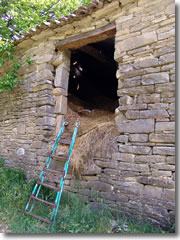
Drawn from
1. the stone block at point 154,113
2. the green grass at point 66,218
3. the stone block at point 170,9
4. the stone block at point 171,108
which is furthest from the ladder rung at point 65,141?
the stone block at point 170,9

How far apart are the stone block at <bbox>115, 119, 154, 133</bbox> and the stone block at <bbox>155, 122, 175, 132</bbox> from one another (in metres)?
0.06

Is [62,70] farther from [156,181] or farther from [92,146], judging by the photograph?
[156,181]

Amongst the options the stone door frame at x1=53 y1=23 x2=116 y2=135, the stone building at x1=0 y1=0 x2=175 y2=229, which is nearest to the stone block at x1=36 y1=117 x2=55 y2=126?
the stone building at x1=0 y1=0 x2=175 y2=229

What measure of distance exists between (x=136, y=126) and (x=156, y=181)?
2.44ft

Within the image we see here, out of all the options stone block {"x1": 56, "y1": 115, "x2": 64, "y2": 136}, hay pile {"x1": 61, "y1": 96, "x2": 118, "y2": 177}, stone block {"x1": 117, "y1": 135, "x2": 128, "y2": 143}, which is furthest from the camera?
stone block {"x1": 56, "y1": 115, "x2": 64, "y2": 136}

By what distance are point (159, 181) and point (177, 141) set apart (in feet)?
1.76

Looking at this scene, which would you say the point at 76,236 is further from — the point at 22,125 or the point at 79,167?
the point at 22,125

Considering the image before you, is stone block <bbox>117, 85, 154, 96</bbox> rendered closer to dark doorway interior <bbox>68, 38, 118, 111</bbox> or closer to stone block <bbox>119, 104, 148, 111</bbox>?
stone block <bbox>119, 104, 148, 111</bbox>

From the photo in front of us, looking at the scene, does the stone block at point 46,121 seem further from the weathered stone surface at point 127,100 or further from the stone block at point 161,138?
the stone block at point 161,138

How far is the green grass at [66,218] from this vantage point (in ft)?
7.28

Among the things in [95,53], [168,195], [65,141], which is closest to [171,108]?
[168,195]

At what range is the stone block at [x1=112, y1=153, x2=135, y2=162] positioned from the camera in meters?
2.51

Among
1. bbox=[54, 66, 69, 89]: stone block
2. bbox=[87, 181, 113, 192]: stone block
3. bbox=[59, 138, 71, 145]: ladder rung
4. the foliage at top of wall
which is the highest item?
the foliage at top of wall

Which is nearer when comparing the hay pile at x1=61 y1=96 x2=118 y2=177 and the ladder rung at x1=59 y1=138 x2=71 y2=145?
the hay pile at x1=61 y1=96 x2=118 y2=177
